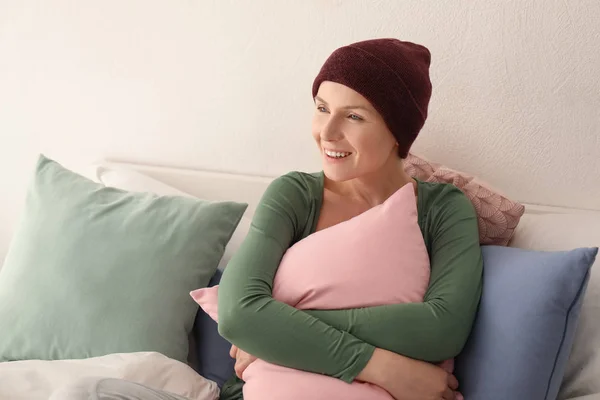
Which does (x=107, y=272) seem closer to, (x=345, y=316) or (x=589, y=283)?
(x=345, y=316)

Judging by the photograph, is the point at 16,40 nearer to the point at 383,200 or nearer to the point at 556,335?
the point at 383,200

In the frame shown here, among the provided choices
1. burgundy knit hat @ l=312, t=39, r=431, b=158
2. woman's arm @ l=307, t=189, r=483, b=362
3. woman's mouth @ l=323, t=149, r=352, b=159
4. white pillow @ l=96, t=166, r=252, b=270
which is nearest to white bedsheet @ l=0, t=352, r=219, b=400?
woman's arm @ l=307, t=189, r=483, b=362

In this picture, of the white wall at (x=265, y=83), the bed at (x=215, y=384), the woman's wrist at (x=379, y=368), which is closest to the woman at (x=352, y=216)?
the woman's wrist at (x=379, y=368)

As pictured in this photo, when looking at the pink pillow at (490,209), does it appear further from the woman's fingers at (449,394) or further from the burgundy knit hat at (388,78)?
the woman's fingers at (449,394)

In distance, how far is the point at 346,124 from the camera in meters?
1.24

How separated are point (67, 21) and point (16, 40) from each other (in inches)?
6.6

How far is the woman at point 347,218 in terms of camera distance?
114cm

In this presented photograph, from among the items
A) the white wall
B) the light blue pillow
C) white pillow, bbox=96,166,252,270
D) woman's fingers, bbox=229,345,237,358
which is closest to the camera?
the light blue pillow

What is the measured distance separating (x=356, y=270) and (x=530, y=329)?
0.98 feet

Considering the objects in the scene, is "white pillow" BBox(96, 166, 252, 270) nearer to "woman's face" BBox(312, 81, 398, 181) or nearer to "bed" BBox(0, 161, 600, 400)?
"bed" BBox(0, 161, 600, 400)

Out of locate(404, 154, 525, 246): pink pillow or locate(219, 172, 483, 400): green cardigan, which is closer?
locate(219, 172, 483, 400): green cardigan

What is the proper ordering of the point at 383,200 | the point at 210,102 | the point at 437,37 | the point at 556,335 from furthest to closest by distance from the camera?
the point at 210,102
the point at 437,37
the point at 383,200
the point at 556,335

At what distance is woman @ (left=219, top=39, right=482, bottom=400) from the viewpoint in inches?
44.8

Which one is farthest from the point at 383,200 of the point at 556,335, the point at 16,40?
the point at 16,40
